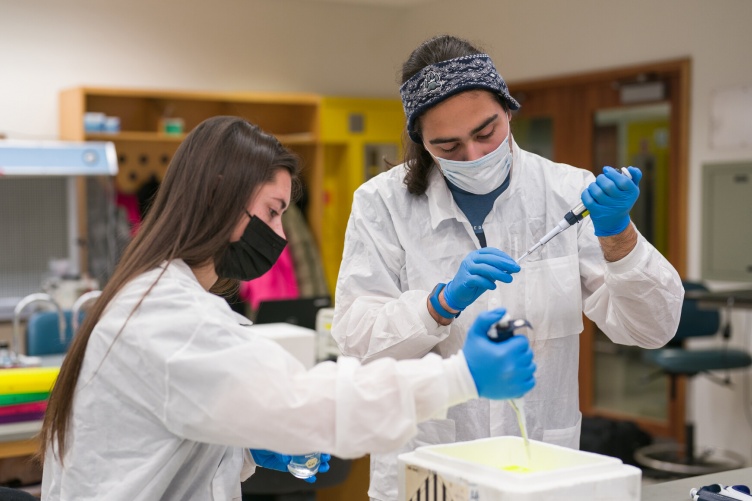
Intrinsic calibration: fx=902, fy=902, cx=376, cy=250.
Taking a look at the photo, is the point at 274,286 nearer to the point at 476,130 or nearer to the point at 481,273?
the point at 476,130

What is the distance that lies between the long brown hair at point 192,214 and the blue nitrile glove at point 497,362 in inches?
15.9

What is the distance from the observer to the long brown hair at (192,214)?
134 cm

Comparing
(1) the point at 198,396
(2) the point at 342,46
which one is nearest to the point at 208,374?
(1) the point at 198,396

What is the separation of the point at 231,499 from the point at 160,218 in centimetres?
46

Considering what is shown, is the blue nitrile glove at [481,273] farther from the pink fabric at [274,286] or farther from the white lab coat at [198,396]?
the pink fabric at [274,286]

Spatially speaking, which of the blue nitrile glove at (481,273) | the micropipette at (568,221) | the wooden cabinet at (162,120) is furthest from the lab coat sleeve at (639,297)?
the wooden cabinet at (162,120)

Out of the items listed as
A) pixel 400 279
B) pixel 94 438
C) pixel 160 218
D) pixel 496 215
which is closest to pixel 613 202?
pixel 496 215

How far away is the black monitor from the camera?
11.8 feet

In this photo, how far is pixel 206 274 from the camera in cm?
141

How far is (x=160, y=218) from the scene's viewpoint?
54.4 inches

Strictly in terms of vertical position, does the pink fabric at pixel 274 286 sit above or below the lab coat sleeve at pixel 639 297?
below

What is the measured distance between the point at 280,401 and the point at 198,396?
0.11 meters

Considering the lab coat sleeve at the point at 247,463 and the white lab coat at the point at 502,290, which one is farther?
the white lab coat at the point at 502,290

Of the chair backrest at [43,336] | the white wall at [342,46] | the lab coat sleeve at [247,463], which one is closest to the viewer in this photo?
the lab coat sleeve at [247,463]
